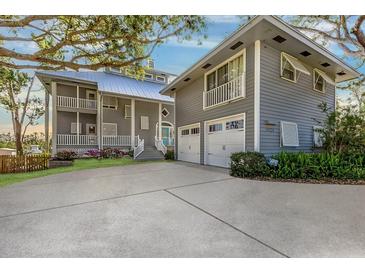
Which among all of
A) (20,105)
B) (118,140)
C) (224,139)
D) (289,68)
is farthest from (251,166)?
(20,105)

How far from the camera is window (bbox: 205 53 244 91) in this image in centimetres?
845

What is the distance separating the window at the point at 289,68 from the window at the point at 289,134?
6.61 ft

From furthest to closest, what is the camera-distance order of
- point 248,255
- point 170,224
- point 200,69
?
point 200,69 < point 170,224 < point 248,255

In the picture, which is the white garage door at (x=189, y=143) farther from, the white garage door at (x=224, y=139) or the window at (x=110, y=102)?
the window at (x=110, y=102)

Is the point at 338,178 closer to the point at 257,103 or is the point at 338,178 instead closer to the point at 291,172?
the point at 291,172

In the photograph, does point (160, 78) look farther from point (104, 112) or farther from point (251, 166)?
point (251, 166)

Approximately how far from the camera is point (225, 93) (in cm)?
896

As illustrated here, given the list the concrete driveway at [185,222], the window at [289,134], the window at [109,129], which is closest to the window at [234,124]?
the window at [289,134]

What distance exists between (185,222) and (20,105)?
70.2ft

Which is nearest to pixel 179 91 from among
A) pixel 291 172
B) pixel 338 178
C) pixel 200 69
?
pixel 200 69

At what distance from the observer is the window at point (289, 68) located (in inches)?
311

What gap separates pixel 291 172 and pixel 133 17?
6872mm

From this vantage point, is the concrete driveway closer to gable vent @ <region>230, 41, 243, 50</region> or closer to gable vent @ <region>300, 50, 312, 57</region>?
gable vent @ <region>230, 41, 243, 50</region>
